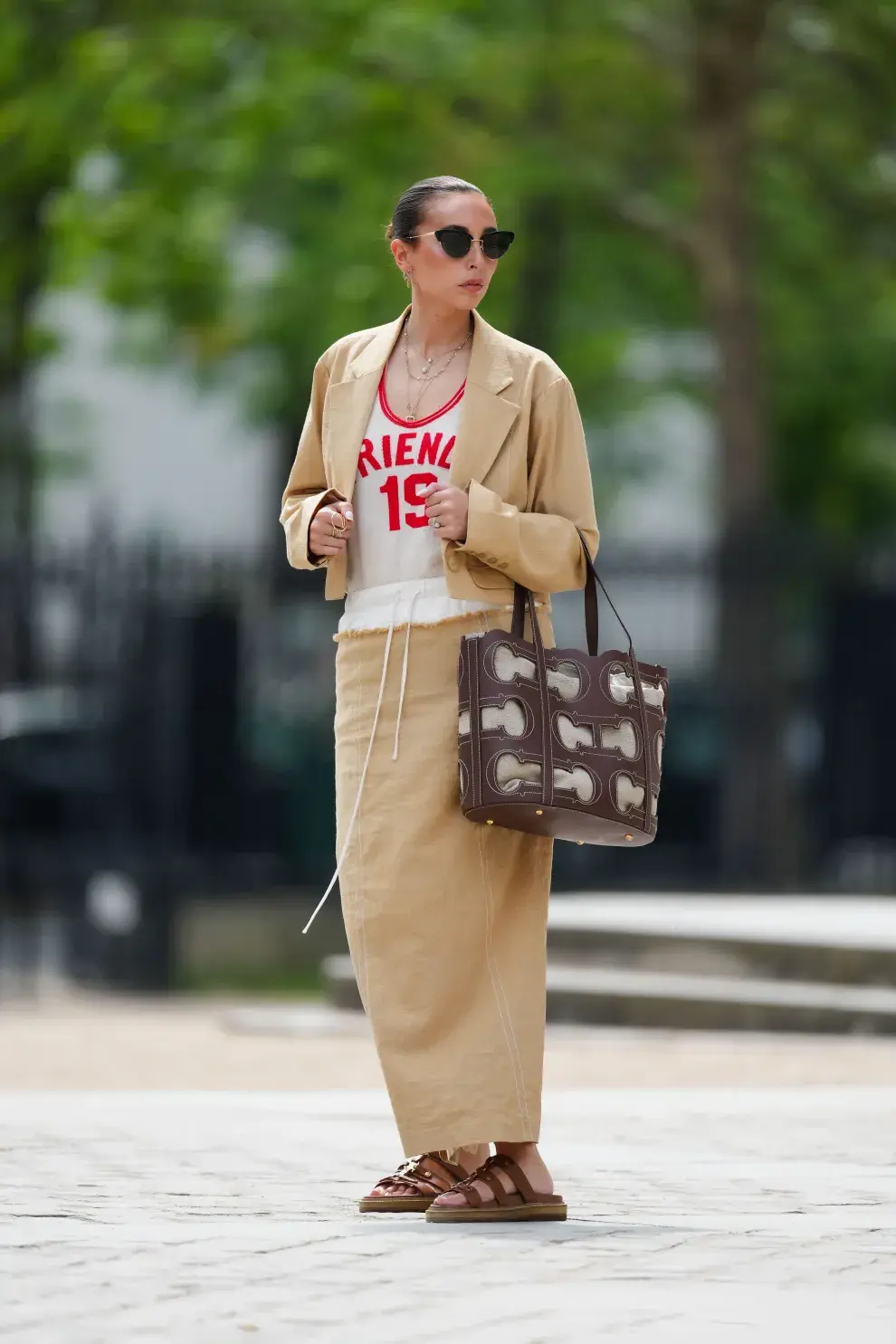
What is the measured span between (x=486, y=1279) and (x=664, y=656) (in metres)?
12.0

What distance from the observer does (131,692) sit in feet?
49.1

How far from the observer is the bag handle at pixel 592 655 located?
16.3 ft

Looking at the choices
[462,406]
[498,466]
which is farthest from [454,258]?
[498,466]

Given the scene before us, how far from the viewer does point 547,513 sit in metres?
5.26

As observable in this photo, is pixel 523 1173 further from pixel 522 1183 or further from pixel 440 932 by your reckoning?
pixel 440 932

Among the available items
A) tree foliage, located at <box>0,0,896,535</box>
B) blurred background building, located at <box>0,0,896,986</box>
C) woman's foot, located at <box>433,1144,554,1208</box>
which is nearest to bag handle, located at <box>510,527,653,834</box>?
woman's foot, located at <box>433,1144,554,1208</box>

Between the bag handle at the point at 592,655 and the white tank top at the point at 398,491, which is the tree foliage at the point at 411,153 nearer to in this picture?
the white tank top at the point at 398,491

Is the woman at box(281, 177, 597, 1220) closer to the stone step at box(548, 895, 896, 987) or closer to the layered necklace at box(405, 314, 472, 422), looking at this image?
the layered necklace at box(405, 314, 472, 422)

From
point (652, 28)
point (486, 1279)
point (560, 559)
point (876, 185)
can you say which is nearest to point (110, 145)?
point (652, 28)

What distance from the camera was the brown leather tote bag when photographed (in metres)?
4.95

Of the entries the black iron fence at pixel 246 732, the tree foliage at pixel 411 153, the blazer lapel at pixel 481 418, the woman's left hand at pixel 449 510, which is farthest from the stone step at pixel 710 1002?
the tree foliage at pixel 411 153

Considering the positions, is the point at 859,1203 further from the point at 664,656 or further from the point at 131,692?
the point at 664,656

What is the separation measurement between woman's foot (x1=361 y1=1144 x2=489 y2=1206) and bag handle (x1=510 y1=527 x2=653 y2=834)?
73 centimetres

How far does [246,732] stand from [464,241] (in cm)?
1099
